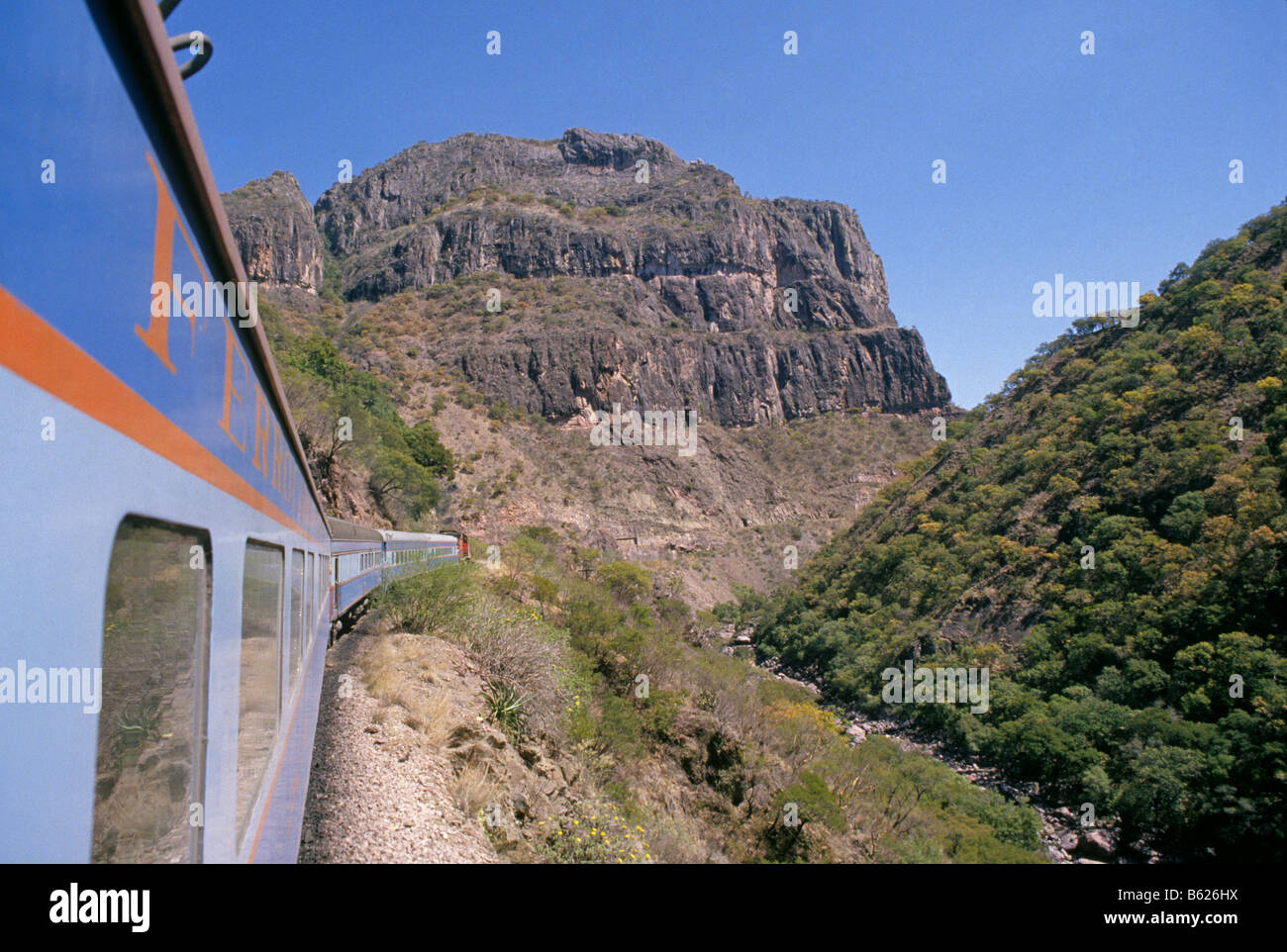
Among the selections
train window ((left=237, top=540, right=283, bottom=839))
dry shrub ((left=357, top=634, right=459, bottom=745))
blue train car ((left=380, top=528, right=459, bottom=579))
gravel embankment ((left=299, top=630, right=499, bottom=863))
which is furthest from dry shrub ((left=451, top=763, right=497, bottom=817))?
blue train car ((left=380, top=528, right=459, bottom=579))

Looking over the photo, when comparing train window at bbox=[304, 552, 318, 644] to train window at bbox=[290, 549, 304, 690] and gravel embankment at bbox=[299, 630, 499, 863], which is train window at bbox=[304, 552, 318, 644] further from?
gravel embankment at bbox=[299, 630, 499, 863]

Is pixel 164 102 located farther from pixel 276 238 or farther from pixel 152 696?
pixel 276 238

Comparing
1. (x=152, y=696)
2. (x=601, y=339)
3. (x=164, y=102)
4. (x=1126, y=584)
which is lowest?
(x=1126, y=584)

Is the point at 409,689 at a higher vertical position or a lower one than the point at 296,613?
lower

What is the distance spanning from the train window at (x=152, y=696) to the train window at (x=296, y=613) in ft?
7.69

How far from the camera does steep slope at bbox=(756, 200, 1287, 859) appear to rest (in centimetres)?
2097

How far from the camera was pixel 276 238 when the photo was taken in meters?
71.4

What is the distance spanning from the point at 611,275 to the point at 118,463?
A: 85550mm

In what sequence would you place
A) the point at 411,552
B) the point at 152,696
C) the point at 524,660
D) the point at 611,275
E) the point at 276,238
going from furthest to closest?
the point at 611,275
the point at 276,238
the point at 411,552
the point at 524,660
the point at 152,696

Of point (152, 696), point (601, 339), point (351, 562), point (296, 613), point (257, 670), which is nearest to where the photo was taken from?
point (152, 696)

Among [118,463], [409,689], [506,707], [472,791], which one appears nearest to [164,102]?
[118,463]

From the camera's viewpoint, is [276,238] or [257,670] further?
[276,238]

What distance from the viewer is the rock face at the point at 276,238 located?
69500 millimetres

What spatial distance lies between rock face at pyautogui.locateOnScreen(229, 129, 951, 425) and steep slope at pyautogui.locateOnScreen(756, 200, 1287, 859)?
3393 centimetres
